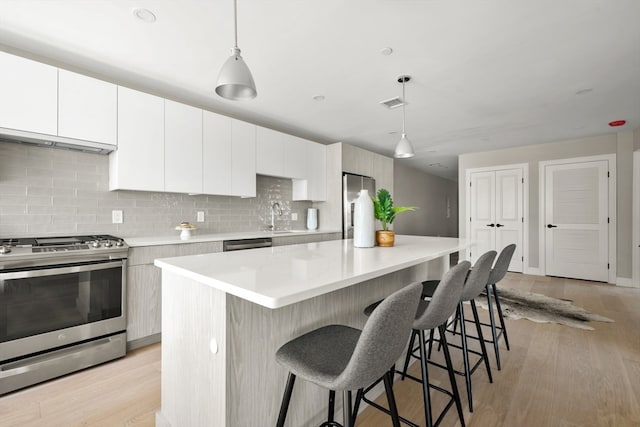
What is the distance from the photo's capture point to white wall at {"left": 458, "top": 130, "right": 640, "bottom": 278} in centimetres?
446

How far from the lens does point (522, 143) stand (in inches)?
204

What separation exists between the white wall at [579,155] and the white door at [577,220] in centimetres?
16

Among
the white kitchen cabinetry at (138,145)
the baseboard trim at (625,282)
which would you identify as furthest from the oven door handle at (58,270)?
the baseboard trim at (625,282)

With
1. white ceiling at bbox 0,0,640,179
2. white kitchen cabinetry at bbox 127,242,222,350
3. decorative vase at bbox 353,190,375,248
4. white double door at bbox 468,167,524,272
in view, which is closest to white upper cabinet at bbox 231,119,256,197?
white ceiling at bbox 0,0,640,179

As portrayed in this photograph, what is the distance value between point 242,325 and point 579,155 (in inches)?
244

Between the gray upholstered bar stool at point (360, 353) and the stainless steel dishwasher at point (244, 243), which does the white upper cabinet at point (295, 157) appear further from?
the gray upholstered bar stool at point (360, 353)

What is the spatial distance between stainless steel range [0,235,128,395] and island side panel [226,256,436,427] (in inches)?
67.4

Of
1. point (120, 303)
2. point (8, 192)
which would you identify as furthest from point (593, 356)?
point (8, 192)

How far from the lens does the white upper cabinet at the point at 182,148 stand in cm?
281

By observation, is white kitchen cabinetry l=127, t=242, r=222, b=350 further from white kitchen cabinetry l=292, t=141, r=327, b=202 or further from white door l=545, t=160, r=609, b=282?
white door l=545, t=160, r=609, b=282

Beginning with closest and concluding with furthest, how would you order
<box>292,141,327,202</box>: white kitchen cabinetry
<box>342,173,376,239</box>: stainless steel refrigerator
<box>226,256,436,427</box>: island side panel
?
<box>226,256,436,427</box>: island side panel
<box>292,141,327,202</box>: white kitchen cabinetry
<box>342,173,376,239</box>: stainless steel refrigerator

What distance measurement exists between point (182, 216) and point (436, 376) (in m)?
2.89

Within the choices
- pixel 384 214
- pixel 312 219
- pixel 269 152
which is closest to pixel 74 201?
pixel 269 152

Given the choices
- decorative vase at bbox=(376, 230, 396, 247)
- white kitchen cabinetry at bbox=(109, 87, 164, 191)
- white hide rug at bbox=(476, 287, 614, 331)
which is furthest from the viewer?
white hide rug at bbox=(476, 287, 614, 331)
